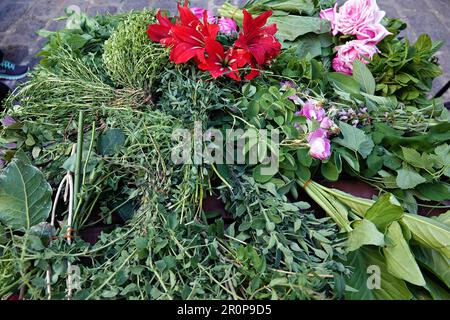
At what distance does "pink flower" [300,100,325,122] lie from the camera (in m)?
0.84

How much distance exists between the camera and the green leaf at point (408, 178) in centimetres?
82

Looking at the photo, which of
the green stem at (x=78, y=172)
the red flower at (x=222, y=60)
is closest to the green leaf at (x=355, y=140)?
the red flower at (x=222, y=60)

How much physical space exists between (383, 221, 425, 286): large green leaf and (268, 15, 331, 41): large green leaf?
0.62 metres

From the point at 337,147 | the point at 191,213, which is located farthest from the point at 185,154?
the point at 337,147

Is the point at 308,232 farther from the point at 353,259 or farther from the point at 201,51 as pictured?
the point at 201,51

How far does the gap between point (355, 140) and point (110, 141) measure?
1.66 ft

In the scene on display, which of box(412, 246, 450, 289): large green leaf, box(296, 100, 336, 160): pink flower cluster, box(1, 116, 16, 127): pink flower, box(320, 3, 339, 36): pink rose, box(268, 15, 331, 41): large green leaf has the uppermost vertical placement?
box(320, 3, 339, 36): pink rose

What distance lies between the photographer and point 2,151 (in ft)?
2.74

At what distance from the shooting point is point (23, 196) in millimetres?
709

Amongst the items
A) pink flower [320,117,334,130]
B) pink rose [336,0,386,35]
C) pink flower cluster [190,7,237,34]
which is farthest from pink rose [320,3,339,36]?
pink flower [320,117,334,130]

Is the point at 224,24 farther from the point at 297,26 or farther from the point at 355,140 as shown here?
the point at 355,140

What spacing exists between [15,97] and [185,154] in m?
0.44

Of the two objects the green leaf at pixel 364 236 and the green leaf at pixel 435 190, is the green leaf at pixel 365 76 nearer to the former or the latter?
the green leaf at pixel 435 190

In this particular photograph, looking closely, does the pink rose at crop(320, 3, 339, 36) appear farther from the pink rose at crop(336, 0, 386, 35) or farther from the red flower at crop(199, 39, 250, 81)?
the red flower at crop(199, 39, 250, 81)
